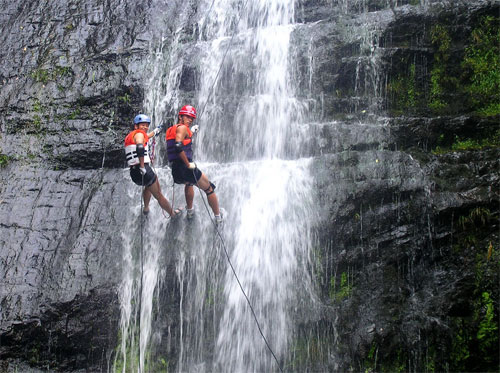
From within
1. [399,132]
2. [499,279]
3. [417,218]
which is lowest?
[499,279]

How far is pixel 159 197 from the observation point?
25.2ft

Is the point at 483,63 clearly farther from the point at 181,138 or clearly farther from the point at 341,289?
the point at 181,138

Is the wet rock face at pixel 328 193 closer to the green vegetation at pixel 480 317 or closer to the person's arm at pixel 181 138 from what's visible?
the green vegetation at pixel 480 317

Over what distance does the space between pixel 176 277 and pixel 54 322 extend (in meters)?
2.01

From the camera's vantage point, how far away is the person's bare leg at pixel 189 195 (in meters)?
7.63

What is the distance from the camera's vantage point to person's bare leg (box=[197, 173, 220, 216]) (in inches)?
291

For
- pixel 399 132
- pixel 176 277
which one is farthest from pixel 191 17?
pixel 176 277

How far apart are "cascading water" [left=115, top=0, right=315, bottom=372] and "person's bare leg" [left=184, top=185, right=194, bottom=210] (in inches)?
12.9

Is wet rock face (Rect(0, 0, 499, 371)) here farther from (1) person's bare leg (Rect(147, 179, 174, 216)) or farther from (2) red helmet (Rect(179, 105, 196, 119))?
(2) red helmet (Rect(179, 105, 196, 119))

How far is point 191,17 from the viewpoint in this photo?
11148 mm

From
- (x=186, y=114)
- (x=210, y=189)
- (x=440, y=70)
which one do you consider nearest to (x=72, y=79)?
(x=186, y=114)

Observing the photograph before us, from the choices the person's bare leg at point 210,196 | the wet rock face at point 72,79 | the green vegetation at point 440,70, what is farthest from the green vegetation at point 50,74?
the green vegetation at point 440,70

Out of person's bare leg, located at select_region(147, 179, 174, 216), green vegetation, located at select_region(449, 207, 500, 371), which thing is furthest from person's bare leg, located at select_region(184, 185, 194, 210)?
green vegetation, located at select_region(449, 207, 500, 371)

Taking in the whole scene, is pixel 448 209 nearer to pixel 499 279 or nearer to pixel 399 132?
pixel 499 279
